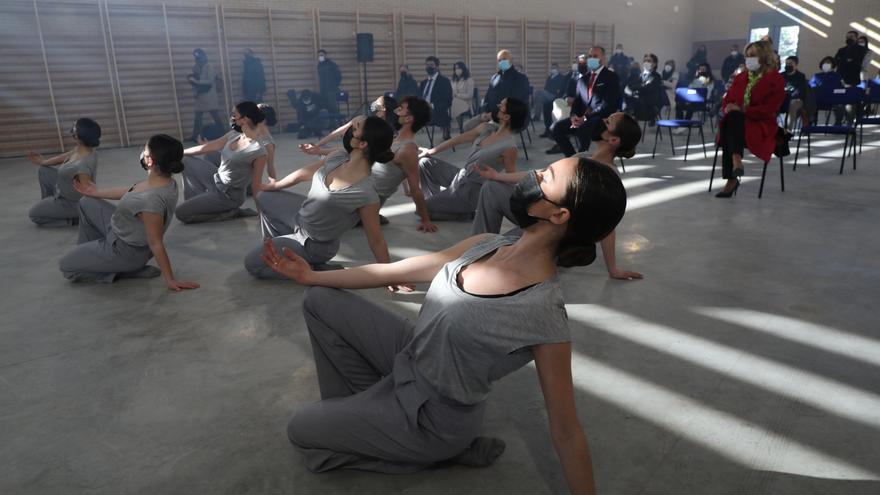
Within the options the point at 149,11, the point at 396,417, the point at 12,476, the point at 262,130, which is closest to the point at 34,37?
the point at 149,11

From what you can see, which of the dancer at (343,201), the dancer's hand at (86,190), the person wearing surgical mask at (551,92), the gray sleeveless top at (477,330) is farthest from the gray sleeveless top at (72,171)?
the person wearing surgical mask at (551,92)

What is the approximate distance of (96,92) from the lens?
32.8 ft

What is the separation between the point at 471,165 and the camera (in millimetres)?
4582

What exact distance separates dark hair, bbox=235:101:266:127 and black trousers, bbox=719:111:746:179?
4.05 m

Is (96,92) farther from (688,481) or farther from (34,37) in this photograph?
(688,481)

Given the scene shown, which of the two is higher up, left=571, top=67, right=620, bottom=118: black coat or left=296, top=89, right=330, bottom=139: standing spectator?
left=571, top=67, right=620, bottom=118: black coat

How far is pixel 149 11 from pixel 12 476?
10.2m

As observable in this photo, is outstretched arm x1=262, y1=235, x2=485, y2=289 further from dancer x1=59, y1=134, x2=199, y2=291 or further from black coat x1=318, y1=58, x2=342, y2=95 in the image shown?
black coat x1=318, y1=58, x2=342, y2=95

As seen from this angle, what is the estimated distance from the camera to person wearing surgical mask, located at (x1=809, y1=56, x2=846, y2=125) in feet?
23.7

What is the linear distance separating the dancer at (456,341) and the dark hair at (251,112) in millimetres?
3369

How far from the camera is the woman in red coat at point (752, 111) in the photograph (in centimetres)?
522

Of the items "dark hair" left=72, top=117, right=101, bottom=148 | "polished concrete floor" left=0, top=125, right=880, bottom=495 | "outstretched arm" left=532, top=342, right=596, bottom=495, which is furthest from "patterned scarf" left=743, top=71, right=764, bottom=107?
"dark hair" left=72, top=117, right=101, bottom=148

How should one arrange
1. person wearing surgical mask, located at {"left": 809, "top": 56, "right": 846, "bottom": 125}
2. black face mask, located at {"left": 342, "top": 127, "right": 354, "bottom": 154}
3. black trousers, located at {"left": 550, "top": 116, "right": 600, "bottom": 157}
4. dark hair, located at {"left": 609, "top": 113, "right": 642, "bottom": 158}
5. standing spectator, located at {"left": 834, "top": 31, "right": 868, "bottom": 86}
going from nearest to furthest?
dark hair, located at {"left": 609, "top": 113, "right": 642, "bottom": 158}
black face mask, located at {"left": 342, "top": 127, "right": 354, "bottom": 154}
black trousers, located at {"left": 550, "top": 116, "right": 600, "bottom": 157}
person wearing surgical mask, located at {"left": 809, "top": 56, "right": 846, "bottom": 125}
standing spectator, located at {"left": 834, "top": 31, "right": 868, "bottom": 86}

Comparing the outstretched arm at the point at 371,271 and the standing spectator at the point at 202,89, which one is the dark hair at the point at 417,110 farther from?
the standing spectator at the point at 202,89
